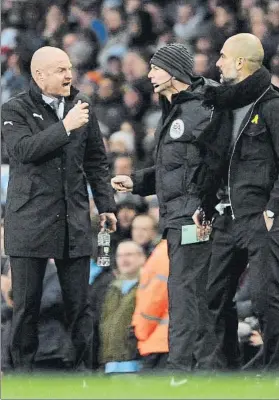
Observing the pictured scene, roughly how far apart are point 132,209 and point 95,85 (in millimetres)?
3281

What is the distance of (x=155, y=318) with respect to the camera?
10.6 metres

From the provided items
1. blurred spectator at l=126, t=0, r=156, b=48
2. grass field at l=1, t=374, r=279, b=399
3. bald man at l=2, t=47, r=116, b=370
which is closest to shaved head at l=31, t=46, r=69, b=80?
bald man at l=2, t=47, r=116, b=370

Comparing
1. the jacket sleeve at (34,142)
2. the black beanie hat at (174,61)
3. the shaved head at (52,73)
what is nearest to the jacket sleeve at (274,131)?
the black beanie hat at (174,61)

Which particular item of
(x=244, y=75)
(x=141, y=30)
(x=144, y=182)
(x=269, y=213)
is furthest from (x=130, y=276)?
(x=141, y=30)

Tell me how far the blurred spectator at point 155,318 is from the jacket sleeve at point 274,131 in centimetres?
177

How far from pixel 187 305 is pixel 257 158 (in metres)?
0.95

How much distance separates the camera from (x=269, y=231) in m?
9.02

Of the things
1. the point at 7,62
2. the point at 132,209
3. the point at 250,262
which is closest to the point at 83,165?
the point at 250,262

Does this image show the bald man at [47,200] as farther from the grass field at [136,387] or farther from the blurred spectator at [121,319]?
the blurred spectator at [121,319]

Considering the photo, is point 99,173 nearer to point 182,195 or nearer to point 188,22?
point 182,195

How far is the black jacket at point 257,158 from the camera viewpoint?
356 inches

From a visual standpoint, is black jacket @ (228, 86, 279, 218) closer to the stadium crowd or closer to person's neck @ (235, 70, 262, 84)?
person's neck @ (235, 70, 262, 84)

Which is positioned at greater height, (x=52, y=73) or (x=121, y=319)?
(x=52, y=73)

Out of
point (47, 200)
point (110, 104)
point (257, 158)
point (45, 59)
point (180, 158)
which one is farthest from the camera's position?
point (110, 104)
